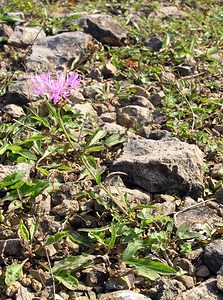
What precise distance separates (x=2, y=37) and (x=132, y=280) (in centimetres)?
309

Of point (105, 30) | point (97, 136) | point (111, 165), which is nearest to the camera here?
point (111, 165)

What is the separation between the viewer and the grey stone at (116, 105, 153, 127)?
390cm

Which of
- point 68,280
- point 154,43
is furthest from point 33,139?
point 154,43

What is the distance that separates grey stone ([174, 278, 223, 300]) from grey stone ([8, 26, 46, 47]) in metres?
2.97

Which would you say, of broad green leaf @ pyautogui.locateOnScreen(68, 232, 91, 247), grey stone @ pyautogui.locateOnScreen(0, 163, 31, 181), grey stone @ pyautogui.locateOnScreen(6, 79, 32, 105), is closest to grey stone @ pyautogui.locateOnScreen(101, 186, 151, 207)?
broad green leaf @ pyautogui.locateOnScreen(68, 232, 91, 247)

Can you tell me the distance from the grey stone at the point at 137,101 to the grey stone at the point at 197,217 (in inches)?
50.1

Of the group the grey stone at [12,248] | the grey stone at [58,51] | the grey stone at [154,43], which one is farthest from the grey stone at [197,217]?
the grey stone at [154,43]

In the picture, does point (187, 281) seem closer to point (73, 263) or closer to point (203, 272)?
point (203, 272)

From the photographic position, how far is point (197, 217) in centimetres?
302

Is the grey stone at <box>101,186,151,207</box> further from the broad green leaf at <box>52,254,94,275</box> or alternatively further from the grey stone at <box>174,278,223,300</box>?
the grey stone at <box>174,278,223,300</box>

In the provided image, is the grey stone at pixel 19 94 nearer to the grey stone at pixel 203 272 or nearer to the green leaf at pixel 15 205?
the green leaf at pixel 15 205

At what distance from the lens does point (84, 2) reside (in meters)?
6.13

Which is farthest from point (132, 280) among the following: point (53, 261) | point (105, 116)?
point (105, 116)

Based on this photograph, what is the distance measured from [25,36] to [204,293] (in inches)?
128
